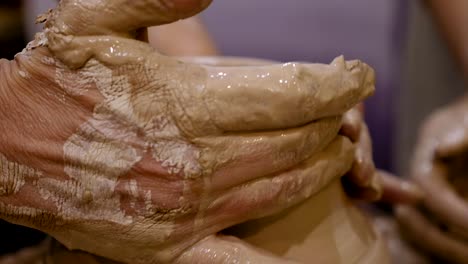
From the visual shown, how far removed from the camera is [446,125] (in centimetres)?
181

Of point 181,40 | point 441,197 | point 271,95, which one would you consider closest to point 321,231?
point 271,95

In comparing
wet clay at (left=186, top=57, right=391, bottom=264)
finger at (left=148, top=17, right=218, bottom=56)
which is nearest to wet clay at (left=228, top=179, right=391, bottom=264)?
wet clay at (left=186, top=57, right=391, bottom=264)

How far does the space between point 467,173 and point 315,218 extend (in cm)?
88

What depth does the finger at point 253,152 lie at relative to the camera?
0.84m

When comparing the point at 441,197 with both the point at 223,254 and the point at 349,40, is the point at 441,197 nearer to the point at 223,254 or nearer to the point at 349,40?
the point at 223,254

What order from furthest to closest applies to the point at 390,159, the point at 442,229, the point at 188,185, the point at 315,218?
the point at 390,159
the point at 442,229
the point at 315,218
the point at 188,185

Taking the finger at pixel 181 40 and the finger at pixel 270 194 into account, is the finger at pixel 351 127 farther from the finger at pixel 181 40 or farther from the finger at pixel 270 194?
the finger at pixel 181 40

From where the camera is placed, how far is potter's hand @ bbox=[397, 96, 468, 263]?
159 centimetres

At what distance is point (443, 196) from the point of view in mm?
1617

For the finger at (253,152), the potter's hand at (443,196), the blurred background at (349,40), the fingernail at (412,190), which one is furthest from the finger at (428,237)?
the blurred background at (349,40)

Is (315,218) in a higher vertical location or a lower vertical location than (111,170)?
lower

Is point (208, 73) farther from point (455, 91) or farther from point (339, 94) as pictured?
point (455, 91)

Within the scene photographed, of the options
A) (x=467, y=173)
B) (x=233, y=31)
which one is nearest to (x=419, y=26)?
(x=467, y=173)

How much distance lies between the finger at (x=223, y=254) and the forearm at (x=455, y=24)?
1.46 meters
